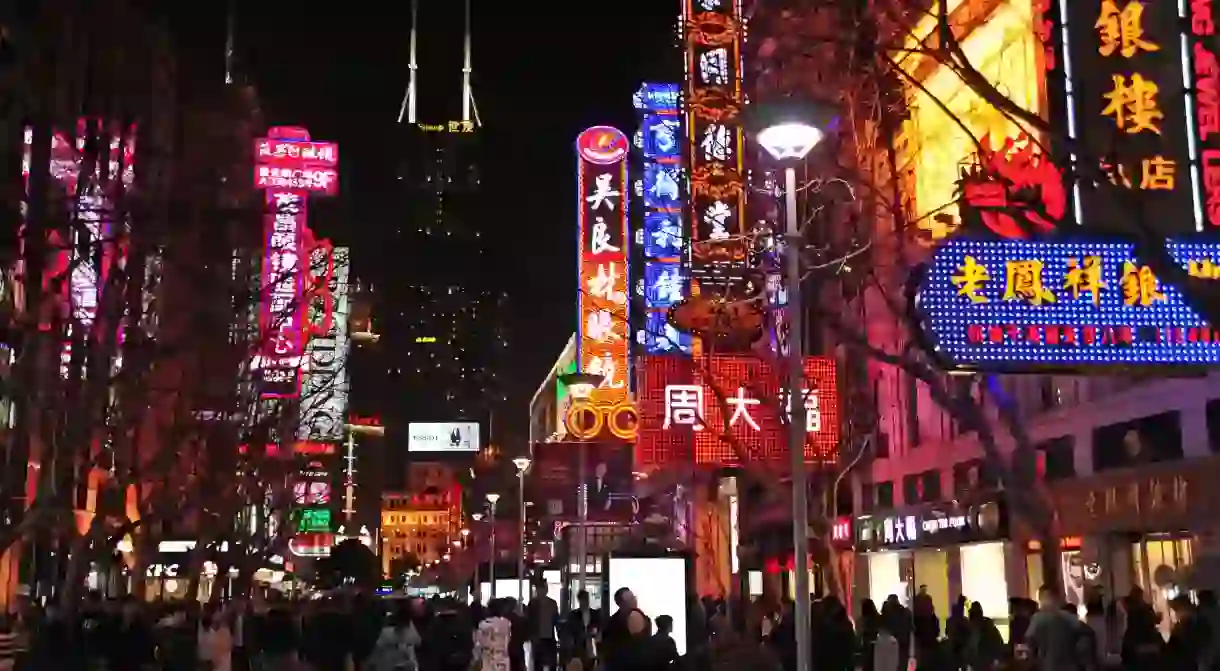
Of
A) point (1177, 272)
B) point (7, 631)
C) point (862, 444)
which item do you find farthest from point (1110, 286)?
point (7, 631)

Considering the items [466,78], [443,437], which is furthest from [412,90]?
[443,437]

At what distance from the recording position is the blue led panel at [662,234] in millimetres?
31688

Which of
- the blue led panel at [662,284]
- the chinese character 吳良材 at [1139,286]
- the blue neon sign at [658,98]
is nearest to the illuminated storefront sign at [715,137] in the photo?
the blue neon sign at [658,98]

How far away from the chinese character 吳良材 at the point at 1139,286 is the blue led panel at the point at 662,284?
56.8 feet

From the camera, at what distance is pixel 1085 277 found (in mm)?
14086

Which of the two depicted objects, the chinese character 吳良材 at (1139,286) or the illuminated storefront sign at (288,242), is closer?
the chinese character 吳良材 at (1139,286)

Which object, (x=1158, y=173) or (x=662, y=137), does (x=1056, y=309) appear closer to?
(x=1158, y=173)

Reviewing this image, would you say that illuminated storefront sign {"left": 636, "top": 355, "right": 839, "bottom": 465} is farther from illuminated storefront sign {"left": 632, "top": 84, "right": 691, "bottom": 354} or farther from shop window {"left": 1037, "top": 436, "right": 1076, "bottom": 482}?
illuminated storefront sign {"left": 632, "top": 84, "right": 691, "bottom": 354}

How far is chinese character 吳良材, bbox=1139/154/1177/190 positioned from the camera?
14.4 meters

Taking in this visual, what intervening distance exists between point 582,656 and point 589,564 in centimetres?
1517

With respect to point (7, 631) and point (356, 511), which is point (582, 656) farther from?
point (356, 511)

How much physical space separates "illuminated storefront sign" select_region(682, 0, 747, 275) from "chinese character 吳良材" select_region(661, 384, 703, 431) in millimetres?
3047

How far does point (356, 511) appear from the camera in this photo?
390ft

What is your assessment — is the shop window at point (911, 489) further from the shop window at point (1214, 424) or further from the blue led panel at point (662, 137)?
the shop window at point (1214, 424)
